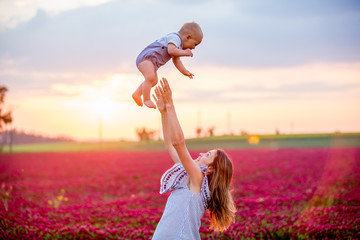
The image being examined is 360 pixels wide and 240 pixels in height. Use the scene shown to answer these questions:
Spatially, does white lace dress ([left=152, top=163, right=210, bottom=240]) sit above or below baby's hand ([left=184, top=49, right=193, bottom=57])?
below

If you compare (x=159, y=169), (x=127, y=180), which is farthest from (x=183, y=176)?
(x=159, y=169)

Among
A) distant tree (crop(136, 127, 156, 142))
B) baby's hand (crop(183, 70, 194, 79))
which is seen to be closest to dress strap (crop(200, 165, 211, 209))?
baby's hand (crop(183, 70, 194, 79))

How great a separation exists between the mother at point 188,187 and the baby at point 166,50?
0.39 metres

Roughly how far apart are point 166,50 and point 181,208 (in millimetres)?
1350

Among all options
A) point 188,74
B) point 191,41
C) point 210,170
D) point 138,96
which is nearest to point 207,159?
point 210,170

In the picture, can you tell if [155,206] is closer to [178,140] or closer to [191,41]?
[191,41]

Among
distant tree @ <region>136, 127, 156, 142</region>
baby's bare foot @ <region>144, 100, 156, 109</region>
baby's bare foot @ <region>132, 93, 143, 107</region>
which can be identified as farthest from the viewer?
distant tree @ <region>136, 127, 156, 142</region>

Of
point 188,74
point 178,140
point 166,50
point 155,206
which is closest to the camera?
point 178,140

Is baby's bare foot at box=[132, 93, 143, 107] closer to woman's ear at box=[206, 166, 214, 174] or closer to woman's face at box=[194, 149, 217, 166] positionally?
woman's face at box=[194, 149, 217, 166]

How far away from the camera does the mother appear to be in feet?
10.5

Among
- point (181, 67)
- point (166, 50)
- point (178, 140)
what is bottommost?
point (178, 140)

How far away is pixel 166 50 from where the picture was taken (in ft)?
11.9

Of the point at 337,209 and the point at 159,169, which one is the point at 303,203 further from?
the point at 159,169

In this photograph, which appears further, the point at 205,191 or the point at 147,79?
the point at 147,79
